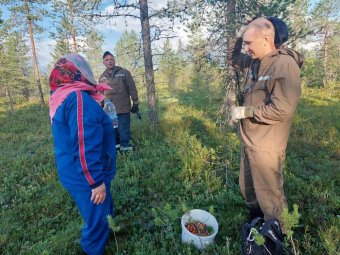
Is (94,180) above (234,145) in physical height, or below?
above

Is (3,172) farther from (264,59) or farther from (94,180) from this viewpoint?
(264,59)

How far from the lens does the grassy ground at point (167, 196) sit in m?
3.46

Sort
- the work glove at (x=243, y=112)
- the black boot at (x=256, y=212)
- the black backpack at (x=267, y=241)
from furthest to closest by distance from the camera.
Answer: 1. the black boot at (x=256, y=212)
2. the work glove at (x=243, y=112)
3. the black backpack at (x=267, y=241)

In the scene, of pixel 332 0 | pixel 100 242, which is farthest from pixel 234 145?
pixel 332 0

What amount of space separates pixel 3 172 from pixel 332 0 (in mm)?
35424

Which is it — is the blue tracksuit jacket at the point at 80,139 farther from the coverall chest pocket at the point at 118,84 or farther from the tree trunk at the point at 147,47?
the tree trunk at the point at 147,47

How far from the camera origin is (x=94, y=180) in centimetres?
280

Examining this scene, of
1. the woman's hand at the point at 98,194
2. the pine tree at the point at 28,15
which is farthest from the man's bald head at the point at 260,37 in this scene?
the pine tree at the point at 28,15

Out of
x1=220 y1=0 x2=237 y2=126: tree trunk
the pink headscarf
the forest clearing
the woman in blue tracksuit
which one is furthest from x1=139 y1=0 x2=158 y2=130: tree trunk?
the pink headscarf

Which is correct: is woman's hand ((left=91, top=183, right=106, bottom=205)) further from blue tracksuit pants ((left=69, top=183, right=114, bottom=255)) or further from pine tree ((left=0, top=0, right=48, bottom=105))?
pine tree ((left=0, top=0, right=48, bottom=105))

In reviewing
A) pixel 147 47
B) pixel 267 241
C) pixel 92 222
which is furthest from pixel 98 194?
pixel 147 47

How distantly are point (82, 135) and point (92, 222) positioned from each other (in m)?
1.15

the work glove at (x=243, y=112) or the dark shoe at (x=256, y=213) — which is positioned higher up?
the work glove at (x=243, y=112)

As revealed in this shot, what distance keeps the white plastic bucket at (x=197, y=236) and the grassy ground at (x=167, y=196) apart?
3.5 inches
